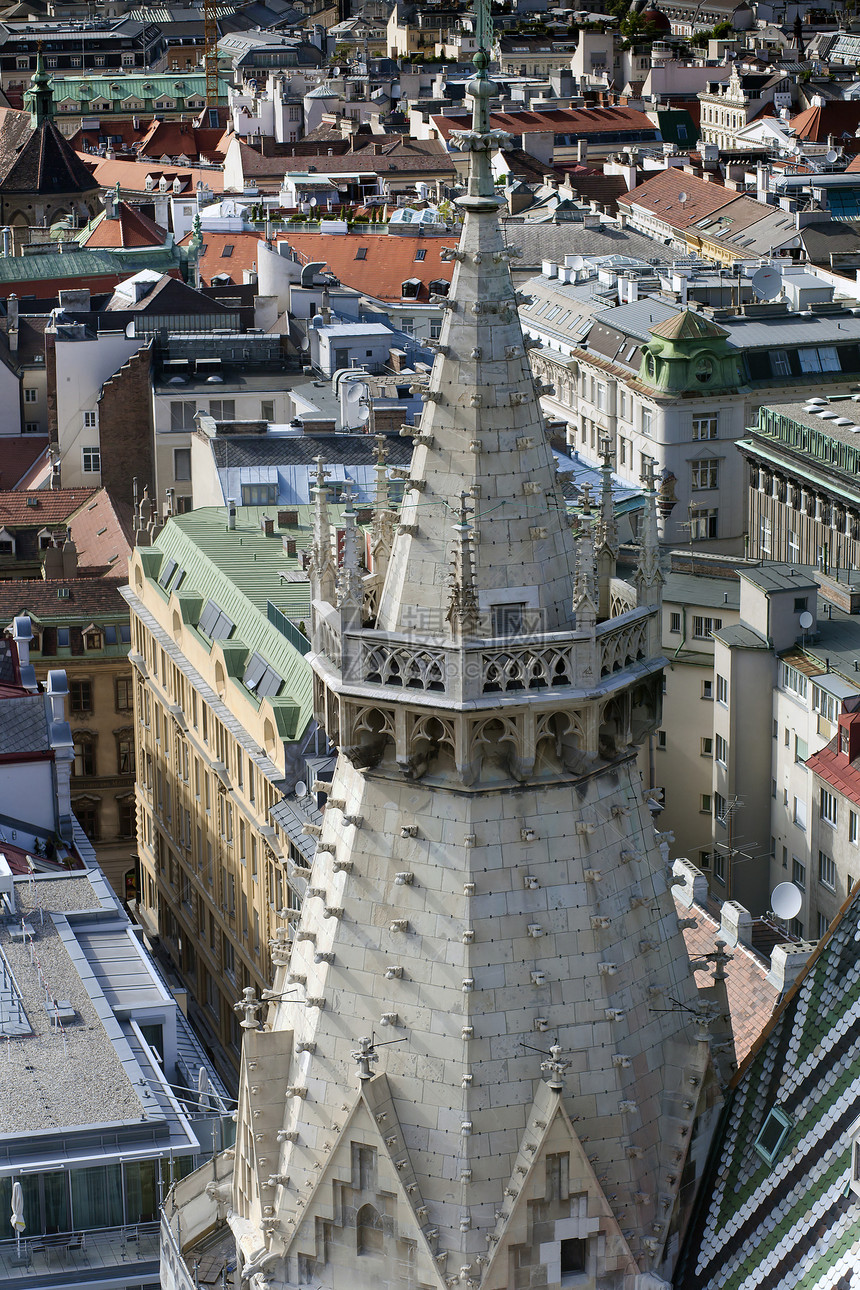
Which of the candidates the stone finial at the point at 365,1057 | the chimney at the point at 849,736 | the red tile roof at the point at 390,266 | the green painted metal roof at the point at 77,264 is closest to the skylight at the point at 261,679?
the chimney at the point at 849,736

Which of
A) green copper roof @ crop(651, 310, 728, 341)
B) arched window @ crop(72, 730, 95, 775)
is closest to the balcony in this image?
Result: arched window @ crop(72, 730, 95, 775)

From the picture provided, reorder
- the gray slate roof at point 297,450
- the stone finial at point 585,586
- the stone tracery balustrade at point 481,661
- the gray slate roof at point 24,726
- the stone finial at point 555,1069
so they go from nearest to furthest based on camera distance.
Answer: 1. the stone finial at point 555,1069
2. the stone tracery balustrade at point 481,661
3. the stone finial at point 585,586
4. the gray slate roof at point 24,726
5. the gray slate roof at point 297,450

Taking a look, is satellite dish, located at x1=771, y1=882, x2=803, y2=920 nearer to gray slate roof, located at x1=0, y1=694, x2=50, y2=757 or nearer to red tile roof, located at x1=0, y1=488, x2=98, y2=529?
gray slate roof, located at x1=0, y1=694, x2=50, y2=757

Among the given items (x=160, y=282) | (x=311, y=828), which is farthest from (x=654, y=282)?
(x=311, y=828)

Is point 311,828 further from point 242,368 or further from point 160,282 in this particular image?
point 160,282

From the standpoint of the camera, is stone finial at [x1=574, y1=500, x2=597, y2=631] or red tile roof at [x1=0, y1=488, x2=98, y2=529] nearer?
stone finial at [x1=574, y1=500, x2=597, y2=631]

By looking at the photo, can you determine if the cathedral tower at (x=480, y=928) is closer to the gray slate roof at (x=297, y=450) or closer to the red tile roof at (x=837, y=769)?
the red tile roof at (x=837, y=769)

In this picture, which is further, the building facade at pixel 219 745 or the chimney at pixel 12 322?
the chimney at pixel 12 322
